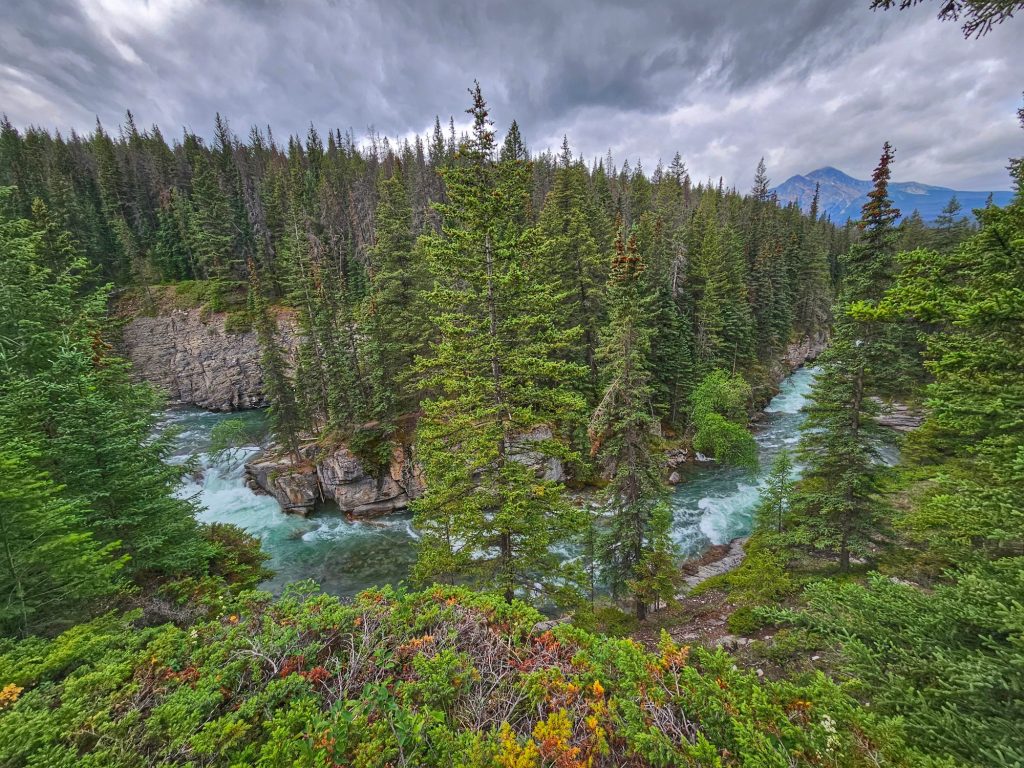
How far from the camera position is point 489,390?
1071cm

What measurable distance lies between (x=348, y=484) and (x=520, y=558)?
58.1 ft

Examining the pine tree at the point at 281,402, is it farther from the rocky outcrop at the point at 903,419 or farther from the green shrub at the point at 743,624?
the rocky outcrop at the point at 903,419

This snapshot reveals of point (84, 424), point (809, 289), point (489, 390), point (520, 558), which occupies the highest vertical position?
point (809, 289)

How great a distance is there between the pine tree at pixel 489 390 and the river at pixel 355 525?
10.7 metres

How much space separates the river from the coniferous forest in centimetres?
213

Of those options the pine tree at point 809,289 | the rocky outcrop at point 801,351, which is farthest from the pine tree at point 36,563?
the pine tree at point 809,289

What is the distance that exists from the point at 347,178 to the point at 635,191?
1943 inches

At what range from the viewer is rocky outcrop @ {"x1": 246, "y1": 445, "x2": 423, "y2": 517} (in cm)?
2462

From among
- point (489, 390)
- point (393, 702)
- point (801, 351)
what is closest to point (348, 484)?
point (489, 390)

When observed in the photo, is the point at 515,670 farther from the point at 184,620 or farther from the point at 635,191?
the point at 635,191

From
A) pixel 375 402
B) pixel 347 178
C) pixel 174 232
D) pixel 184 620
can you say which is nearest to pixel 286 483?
pixel 375 402

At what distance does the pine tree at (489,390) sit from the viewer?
10.2 metres

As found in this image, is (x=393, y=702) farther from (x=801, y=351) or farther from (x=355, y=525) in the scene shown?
(x=801, y=351)

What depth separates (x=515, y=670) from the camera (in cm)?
513
